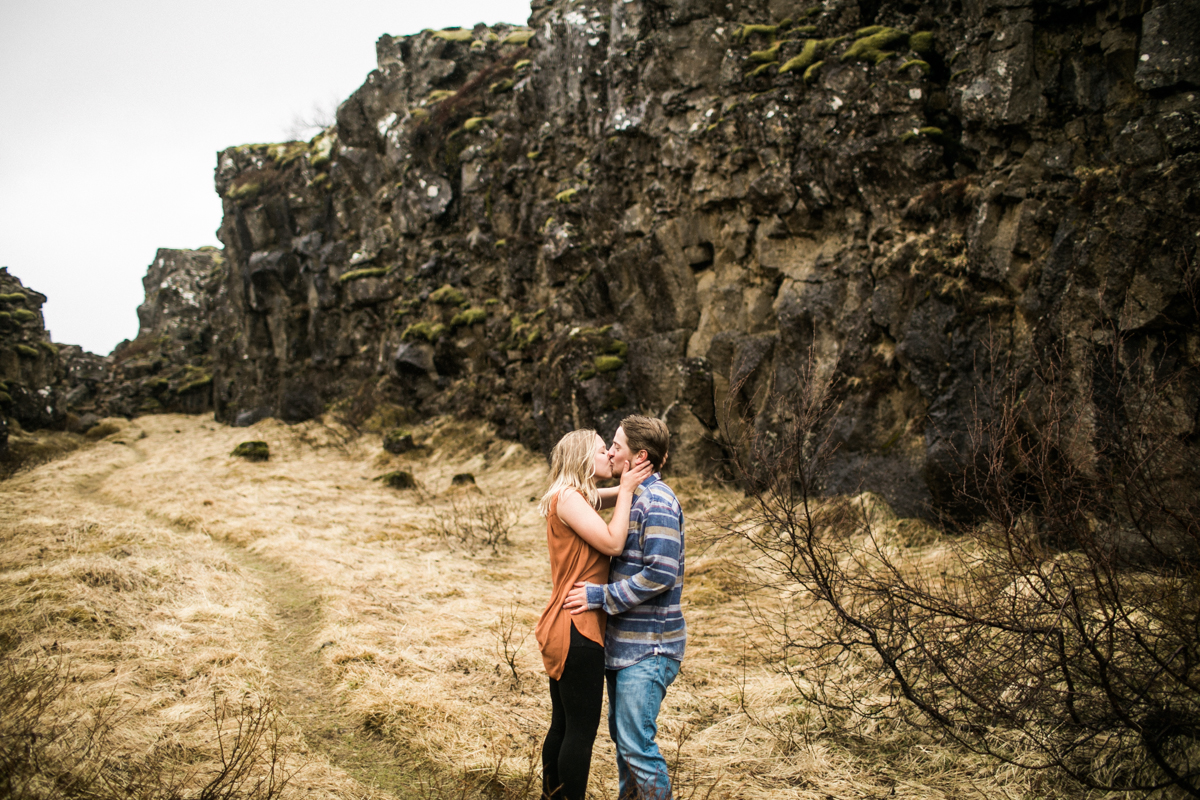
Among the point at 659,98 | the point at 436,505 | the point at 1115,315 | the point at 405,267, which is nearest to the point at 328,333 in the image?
the point at 405,267

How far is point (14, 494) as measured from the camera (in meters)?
11.2

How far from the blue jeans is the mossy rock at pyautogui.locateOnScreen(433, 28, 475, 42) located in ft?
83.0

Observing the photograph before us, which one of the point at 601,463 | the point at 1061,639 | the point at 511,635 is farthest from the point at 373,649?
the point at 1061,639

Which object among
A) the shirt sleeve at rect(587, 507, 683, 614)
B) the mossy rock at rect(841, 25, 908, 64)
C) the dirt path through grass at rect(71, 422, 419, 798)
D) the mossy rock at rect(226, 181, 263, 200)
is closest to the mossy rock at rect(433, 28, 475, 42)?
the mossy rock at rect(226, 181, 263, 200)

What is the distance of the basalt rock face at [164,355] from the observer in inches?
1362

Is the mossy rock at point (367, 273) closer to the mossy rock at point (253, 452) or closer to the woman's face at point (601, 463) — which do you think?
the mossy rock at point (253, 452)

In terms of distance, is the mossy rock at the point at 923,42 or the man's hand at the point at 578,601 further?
the mossy rock at the point at 923,42

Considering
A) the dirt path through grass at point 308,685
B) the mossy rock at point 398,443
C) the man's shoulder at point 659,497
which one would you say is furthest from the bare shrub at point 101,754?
the mossy rock at point 398,443

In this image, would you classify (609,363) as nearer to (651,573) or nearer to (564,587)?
(564,587)

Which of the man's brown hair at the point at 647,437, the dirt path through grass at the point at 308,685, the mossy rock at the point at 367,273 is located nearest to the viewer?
the man's brown hair at the point at 647,437

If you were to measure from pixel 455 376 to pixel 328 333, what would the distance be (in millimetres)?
9245

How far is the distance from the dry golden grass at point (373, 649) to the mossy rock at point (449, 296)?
9.77 meters

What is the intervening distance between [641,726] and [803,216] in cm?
946

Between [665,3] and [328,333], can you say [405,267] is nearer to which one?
[328,333]
